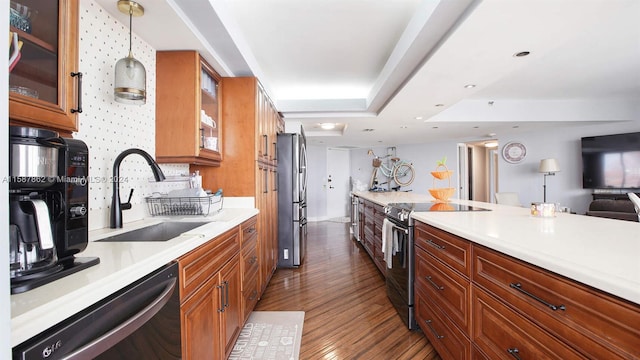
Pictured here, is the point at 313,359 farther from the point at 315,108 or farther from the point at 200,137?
the point at 315,108

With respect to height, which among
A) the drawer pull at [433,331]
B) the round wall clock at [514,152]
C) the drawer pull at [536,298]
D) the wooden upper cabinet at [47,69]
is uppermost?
the round wall clock at [514,152]

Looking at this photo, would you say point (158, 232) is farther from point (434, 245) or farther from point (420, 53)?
point (420, 53)

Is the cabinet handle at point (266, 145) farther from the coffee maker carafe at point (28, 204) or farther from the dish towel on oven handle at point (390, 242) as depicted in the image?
the coffee maker carafe at point (28, 204)

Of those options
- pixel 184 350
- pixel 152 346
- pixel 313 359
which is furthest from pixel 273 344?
pixel 152 346

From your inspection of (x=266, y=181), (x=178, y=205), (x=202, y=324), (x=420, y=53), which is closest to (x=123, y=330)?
(x=202, y=324)

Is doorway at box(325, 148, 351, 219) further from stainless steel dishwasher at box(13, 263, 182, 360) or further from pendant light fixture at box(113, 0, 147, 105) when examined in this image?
stainless steel dishwasher at box(13, 263, 182, 360)

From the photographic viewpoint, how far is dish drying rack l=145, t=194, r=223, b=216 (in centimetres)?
184

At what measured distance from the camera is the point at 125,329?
0.73m

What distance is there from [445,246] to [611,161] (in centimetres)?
540

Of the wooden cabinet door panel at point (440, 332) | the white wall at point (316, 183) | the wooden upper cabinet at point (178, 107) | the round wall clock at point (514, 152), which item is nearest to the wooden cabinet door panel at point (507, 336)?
the wooden cabinet door panel at point (440, 332)

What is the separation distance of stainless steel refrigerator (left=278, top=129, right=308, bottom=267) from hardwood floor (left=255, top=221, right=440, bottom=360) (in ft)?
0.71

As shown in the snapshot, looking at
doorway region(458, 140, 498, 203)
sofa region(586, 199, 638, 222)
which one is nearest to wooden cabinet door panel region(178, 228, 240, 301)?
sofa region(586, 199, 638, 222)

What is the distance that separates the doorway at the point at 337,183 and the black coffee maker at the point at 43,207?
7.08 m

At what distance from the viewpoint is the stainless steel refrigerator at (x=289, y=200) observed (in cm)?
342
